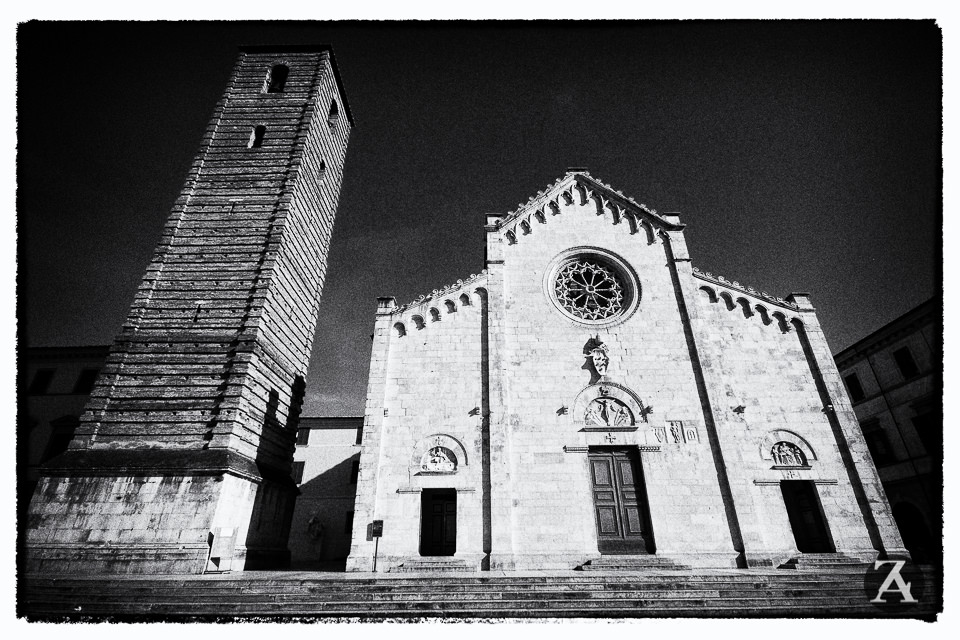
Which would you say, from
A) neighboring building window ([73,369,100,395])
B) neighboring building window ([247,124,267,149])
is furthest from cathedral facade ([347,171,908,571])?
neighboring building window ([73,369,100,395])

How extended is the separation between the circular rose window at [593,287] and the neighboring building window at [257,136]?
1394 centimetres

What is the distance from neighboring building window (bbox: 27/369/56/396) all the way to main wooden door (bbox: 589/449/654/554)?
1212 inches

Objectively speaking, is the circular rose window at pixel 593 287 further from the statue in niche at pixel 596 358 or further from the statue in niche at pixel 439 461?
the statue in niche at pixel 439 461

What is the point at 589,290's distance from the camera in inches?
640

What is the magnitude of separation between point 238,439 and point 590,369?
1110cm

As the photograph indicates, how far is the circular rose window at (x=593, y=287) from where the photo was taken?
15.7 m

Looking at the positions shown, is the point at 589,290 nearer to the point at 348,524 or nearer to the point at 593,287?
the point at 593,287

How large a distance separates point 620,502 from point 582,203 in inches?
434

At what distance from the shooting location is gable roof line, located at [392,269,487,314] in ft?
49.9

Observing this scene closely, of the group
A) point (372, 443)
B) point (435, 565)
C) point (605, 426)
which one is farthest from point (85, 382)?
point (605, 426)

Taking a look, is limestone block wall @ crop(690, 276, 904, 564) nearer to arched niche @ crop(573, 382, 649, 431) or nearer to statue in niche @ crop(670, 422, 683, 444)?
statue in niche @ crop(670, 422, 683, 444)

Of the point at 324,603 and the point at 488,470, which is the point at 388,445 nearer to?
the point at 488,470

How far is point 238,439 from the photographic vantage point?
13641 millimetres

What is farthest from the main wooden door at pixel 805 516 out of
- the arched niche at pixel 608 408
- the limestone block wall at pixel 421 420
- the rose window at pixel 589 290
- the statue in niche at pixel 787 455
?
the limestone block wall at pixel 421 420
